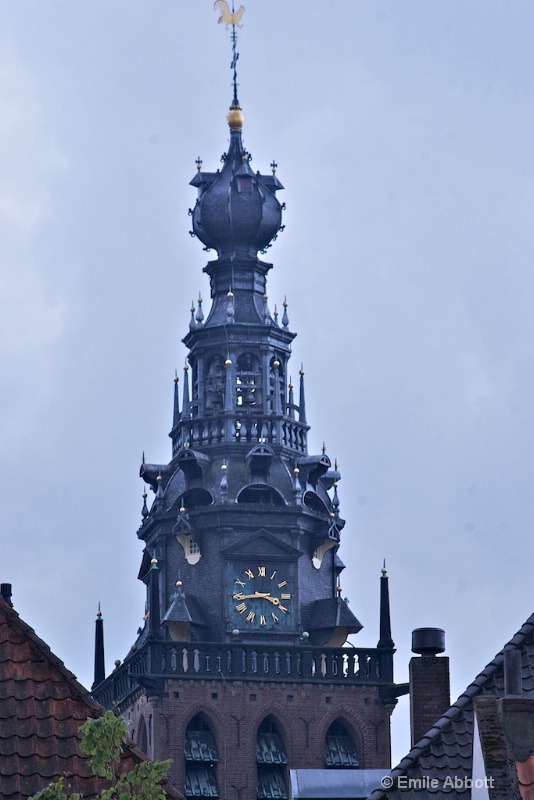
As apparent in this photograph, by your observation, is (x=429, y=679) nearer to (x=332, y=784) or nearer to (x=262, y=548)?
(x=332, y=784)

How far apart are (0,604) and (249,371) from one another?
253 ft

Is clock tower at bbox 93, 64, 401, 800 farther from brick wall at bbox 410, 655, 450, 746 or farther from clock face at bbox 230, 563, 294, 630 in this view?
brick wall at bbox 410, 655, 450, 746

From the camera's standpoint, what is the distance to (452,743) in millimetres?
37156

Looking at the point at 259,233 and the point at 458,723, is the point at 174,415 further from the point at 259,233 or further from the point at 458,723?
the point at 458,723

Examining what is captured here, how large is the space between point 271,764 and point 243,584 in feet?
22.2

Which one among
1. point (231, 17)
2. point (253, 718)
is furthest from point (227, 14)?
point (253, 718)

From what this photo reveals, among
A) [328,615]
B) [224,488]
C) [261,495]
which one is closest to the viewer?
[328,615]

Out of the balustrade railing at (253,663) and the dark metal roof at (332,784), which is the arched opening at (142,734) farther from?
the dark metal roof at (332,784)

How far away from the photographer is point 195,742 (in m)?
103

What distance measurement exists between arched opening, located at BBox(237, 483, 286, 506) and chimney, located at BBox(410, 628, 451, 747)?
6554 centimetres

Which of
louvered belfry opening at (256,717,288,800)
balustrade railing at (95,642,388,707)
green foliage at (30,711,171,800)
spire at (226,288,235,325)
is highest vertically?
spire at (226,288,235,325)

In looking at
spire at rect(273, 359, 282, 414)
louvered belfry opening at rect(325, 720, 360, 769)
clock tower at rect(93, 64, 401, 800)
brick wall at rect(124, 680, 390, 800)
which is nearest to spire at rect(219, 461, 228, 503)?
clock tower at rect(93, 64, 401, 800)

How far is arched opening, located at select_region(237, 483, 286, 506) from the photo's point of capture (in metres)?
108

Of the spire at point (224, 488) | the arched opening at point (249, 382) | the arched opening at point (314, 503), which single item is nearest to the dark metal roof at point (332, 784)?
the spire at point (224, 488)
